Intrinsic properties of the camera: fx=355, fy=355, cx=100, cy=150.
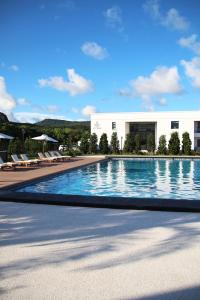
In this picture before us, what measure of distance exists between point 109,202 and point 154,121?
35601mm

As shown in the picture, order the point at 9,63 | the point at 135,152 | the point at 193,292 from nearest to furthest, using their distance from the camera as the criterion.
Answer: the point at 193,292
the point at 9,63
the point at 135,152

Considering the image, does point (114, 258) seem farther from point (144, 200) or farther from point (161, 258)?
point (144, 200)

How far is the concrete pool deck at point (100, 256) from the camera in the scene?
3221 millimetres

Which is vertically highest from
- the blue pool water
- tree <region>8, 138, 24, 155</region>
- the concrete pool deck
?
tree <region>8, 138, 24, 155</region>

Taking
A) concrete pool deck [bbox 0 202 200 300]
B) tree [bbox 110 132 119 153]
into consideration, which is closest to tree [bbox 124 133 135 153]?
tree [bbox 110 132 119 153]

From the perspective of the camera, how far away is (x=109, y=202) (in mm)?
7070

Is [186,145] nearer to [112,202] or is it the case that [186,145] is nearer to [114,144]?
[114,144]

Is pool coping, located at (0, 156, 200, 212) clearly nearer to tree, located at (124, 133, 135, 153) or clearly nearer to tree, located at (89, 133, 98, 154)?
tree, located at (89, 133, 98, 154)

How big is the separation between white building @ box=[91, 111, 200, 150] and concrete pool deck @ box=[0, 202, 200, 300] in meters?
35.0

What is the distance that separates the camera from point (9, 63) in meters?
19.8

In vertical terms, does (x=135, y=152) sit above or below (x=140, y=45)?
below

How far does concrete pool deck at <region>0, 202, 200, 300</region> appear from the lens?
3221mm

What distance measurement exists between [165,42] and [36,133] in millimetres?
33281

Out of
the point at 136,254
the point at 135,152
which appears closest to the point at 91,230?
the point at 136,254
